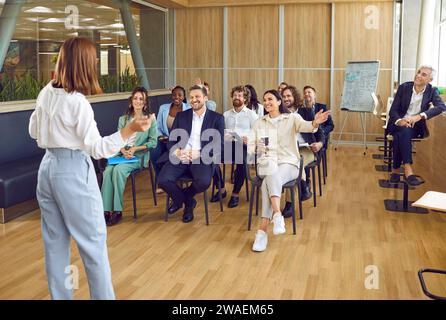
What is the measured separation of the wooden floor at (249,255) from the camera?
380 centimetres

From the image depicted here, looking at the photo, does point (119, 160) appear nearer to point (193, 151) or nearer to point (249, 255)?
point (193, 151)

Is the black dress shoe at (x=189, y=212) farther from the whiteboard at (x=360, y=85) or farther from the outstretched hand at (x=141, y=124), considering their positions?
the whiteboard at (x=360, y=85)

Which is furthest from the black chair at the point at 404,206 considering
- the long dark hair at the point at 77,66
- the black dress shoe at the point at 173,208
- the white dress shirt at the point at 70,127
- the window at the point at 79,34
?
the window at the point at 79,34

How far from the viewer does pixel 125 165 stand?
574 centimetres

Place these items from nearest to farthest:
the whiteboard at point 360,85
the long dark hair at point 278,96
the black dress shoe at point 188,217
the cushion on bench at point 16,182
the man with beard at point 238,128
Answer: the long dark hair at point 278,96, the cushion on bench at point 16,182, the black dress shoe at point 188,217, the man with beard at point 238,128, the whiteboard at point 360,85

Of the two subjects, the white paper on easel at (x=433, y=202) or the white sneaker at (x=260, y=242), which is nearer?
the white paper on easel at (x=433, y=202)

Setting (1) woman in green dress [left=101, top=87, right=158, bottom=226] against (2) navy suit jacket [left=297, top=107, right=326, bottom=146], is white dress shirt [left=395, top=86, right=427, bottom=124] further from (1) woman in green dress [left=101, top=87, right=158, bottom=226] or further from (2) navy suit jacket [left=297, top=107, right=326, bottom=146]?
(1) woman in green dress [left=101, top=87, right=158, bottom=226]

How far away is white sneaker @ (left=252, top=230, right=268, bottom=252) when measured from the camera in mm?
4684

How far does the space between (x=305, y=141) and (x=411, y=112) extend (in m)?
1.44

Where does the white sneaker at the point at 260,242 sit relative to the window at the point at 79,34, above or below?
below

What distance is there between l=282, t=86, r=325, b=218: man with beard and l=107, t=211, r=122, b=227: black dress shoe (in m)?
1.69

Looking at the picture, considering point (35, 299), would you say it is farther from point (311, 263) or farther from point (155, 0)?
point (155, 0)

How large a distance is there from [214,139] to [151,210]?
3.68 feet

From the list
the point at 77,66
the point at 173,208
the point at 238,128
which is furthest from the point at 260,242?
the point at 77,66
